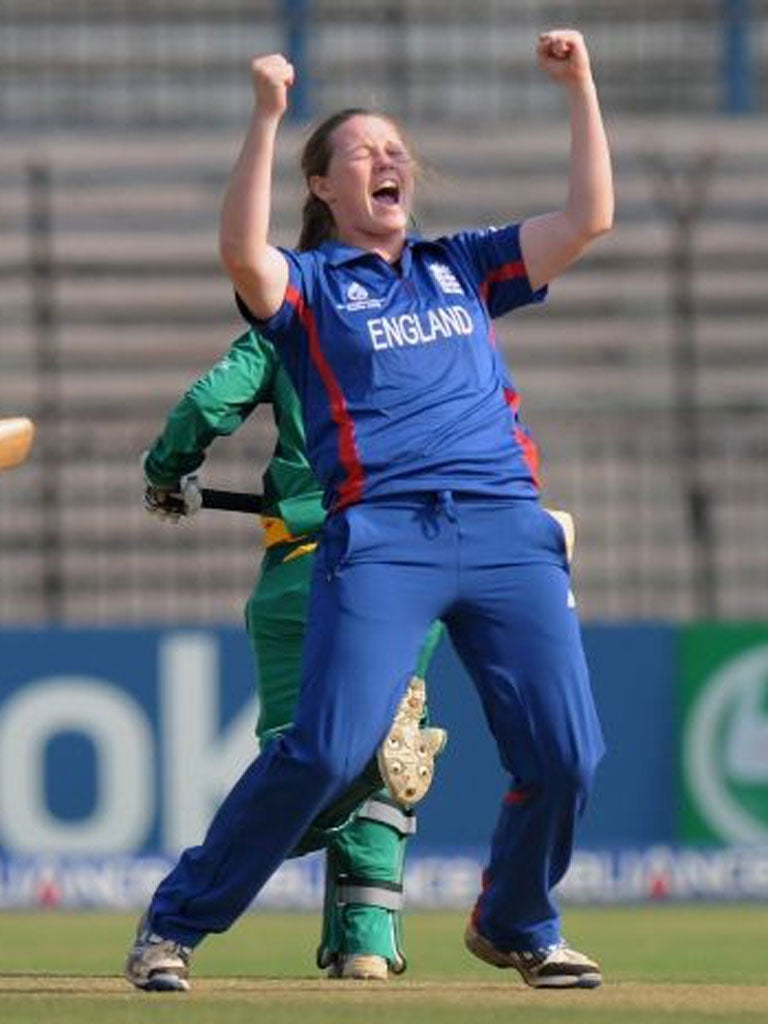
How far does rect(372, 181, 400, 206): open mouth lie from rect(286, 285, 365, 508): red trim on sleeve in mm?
314

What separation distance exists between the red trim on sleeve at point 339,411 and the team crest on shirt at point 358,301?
0.08 metres

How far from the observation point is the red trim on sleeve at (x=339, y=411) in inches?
258

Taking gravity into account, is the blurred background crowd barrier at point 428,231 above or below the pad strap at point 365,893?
above

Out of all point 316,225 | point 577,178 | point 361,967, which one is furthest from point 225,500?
point 577,178

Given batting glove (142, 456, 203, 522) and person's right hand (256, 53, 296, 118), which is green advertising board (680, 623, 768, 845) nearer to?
batting glove (142, 456, 203, 522)

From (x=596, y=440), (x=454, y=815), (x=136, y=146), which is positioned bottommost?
(x=454, y=815)

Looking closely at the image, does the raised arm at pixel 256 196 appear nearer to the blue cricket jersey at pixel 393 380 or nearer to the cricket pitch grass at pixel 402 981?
the blue cricket jersey at pixel 393 380

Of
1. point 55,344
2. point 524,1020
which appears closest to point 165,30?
point 55,344

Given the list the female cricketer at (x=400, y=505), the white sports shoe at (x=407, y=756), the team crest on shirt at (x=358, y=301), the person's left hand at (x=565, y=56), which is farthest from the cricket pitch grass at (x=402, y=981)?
the person's left hand at (x=565, y=56)

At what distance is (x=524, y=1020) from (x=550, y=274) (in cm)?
166

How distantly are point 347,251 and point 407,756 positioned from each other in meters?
1.12

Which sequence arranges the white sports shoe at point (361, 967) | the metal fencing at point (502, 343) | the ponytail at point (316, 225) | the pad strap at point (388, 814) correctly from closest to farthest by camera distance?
the ponytail at point (316, 225)
the white sports shoe at point (361, 967)
the pad strap at point (388, 814)
the metal fencing at point (502, 343)

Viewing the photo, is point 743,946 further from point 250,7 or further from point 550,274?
point 250,7

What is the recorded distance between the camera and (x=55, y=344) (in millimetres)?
16109
